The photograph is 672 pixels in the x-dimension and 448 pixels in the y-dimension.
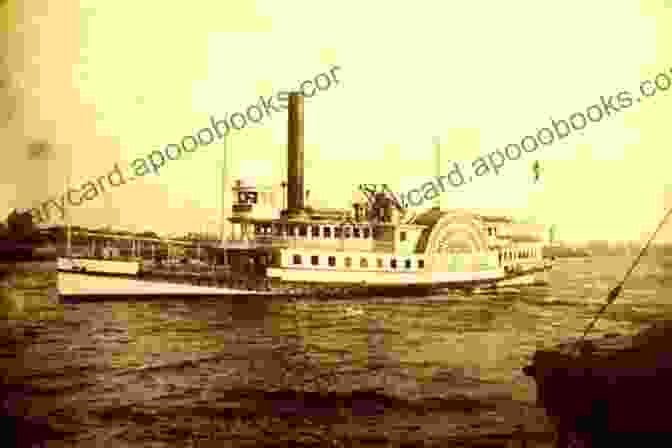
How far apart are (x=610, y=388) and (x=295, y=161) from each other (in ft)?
63.6

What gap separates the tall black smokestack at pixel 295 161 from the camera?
24.0 metres

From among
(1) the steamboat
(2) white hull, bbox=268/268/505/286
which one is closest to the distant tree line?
(1) the steamboat

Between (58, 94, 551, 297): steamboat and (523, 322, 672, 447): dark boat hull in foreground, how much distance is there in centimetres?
1393

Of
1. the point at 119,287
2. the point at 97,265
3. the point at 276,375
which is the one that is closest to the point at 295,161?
the point at 119,287

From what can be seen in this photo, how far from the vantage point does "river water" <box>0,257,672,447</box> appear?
712 centimetres

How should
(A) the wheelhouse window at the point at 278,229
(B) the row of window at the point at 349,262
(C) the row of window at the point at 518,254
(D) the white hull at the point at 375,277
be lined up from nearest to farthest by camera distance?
1. (D) the white hull at the point at 375,277
2. (B) the row of window at the point at 349,262
3. (A) the wheelhouse window at the point at 278,229
4. (C) the row of window at the point at 518,254

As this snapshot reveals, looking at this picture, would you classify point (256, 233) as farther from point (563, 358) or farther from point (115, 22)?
point (563, 358)

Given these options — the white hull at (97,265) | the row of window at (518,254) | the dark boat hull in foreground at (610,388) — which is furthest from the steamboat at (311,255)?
the dark boat hull in foreground at (610,388)

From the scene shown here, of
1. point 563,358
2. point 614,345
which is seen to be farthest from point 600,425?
point 614,345

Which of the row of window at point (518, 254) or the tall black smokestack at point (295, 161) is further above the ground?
the tall black smokestack at point (295, 161)

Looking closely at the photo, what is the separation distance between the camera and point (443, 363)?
10570 millimetres

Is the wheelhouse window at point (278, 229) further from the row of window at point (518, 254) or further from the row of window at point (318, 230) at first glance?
the row of window at point (518, 254)

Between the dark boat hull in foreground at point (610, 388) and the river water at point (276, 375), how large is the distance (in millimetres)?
477

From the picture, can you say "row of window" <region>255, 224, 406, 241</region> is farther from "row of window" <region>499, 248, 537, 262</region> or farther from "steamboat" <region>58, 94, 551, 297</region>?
"row of window" <region>499, 248, 537, 262</region>
